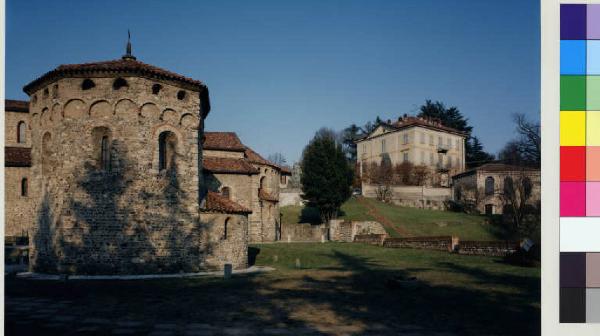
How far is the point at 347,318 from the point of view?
10930 mm

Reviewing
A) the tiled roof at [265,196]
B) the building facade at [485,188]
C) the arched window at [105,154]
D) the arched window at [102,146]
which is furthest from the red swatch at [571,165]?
the building facade at [485,188]

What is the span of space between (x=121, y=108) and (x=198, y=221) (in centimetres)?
641

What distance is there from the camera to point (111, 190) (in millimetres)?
19547

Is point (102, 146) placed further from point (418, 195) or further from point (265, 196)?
point (418, 195)

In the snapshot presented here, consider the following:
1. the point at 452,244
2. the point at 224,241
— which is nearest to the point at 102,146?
the point at 224,241

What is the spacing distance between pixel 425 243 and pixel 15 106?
113 feet

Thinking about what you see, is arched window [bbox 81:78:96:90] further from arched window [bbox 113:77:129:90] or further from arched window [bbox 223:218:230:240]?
arched window [bbox 223:218:230:240]

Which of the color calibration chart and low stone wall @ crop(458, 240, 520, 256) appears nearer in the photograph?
the color calibration chart

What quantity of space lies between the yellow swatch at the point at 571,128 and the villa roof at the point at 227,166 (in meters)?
27.4

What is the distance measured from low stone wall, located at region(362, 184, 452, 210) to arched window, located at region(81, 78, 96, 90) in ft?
146

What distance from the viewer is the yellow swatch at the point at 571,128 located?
1028 centimetres

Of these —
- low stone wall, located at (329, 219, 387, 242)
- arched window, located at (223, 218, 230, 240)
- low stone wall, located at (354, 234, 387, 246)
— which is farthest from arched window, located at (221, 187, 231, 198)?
arched window, located at (223, 218, 230, 240)

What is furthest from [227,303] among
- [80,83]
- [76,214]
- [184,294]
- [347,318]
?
[80,83]

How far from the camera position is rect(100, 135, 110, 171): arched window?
19.8 m
